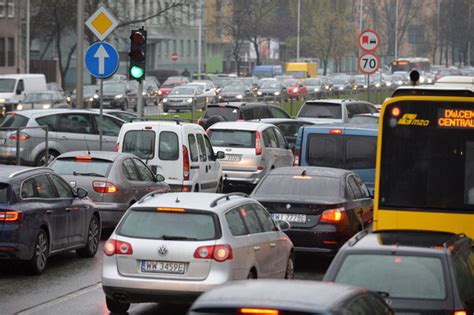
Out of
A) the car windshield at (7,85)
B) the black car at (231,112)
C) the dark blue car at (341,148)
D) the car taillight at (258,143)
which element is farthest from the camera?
the car windshield at (7,85)

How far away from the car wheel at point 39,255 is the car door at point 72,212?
87 centimetres

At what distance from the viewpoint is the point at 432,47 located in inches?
5817

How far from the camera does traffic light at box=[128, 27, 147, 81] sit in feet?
80.3

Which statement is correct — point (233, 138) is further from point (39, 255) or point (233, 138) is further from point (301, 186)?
point (39, 255)

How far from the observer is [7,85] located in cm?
5472

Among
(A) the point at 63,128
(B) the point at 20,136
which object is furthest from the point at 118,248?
(A) the point at 63,128

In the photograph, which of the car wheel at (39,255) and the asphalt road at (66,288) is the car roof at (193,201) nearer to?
the asphalt road at (66,288)

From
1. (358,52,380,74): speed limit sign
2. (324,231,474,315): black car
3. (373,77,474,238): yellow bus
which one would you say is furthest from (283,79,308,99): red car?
(324,231,474,315): black car

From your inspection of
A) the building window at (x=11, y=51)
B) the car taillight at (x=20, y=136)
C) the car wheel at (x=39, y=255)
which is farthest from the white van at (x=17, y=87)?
the car wheel at (x=39, y=255)

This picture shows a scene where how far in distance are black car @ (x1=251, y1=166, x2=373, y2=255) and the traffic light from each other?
6418mm

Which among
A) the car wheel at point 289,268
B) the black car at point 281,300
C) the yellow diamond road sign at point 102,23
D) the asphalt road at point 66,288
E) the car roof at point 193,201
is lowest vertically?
the asphalt road at point 66,288

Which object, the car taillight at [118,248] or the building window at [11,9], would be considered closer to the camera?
the car taillight at [118,248]

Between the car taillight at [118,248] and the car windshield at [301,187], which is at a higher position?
the car windshield at [301,187]

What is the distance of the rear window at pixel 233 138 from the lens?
28094 mm
